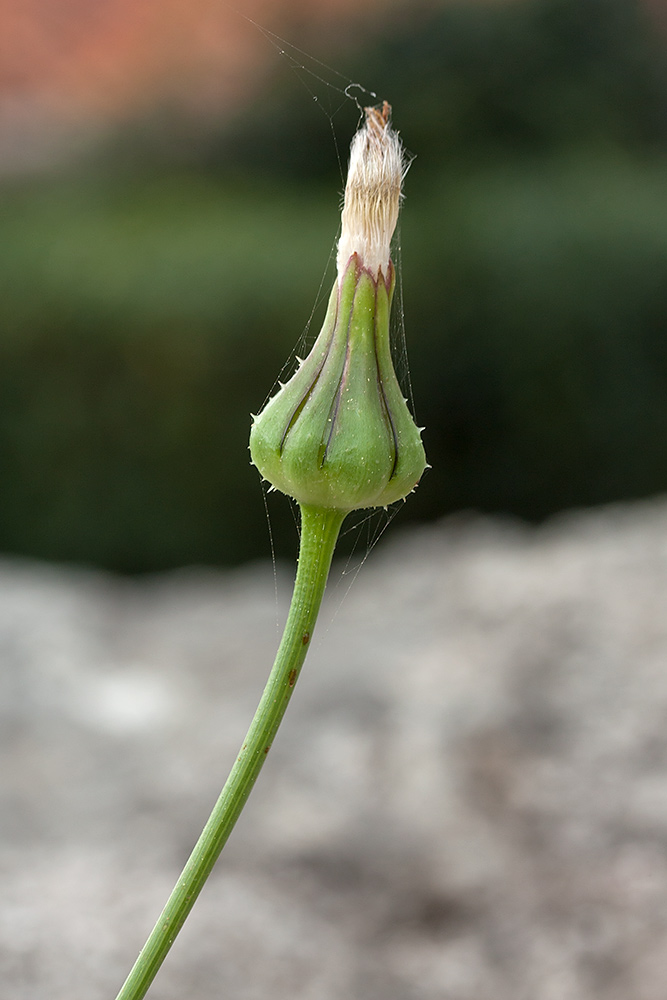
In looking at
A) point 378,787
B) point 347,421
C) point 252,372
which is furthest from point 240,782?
point 252,372

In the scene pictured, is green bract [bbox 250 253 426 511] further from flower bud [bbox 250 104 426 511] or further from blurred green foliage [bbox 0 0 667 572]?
blurred green foliage [bbox 0 0 667 572]

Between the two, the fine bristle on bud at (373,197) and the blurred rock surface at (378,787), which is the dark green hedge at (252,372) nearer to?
the blurred rock surface at (378,787)

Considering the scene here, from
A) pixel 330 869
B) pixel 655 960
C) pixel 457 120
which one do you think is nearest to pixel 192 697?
pixel 330 869

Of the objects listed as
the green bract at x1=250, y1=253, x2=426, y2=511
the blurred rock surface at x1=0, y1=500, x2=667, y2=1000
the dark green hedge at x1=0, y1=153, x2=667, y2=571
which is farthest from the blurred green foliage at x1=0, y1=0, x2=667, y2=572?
the green bract at x1=250, y1=253, x2=426, y2=511

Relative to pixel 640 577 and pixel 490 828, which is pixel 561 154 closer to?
pixel 640 577

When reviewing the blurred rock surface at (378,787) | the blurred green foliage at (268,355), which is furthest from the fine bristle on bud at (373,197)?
the blurred green foliage at (268,355)

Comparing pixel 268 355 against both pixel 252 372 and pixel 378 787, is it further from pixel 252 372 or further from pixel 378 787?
pixel 378 787
